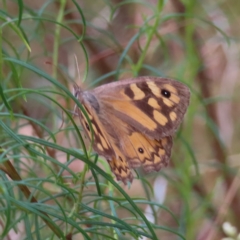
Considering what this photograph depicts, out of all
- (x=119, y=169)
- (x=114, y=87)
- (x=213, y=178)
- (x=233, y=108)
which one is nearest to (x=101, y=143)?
(x=119, y=169)

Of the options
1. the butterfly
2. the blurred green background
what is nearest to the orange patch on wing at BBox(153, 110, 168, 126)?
the butterfly

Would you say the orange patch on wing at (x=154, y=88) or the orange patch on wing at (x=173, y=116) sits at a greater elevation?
the orange patch on wing at (x=154, y=88)

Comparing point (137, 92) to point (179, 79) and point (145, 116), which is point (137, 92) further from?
point (179, 79)

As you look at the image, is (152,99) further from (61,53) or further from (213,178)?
(61,53)

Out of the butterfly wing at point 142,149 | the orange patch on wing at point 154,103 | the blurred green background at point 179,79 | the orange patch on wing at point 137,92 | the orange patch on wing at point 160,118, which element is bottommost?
the butterfly wing at point 142,149

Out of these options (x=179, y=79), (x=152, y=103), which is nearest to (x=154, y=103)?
(x=152, y=103)

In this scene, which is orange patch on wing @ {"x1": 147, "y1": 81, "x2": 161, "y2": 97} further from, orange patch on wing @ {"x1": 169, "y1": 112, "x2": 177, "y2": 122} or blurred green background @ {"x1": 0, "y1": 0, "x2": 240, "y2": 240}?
blurred green background @ {"x1": 0, "y1": 0, "x2": 240, "y2": 240}

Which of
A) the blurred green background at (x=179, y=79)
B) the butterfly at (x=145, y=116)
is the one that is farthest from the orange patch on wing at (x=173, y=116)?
the blurred green background at (x=179, y=79)

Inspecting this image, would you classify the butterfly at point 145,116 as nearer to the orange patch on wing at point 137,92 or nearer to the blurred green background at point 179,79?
the orange patch on wing at point 137,92
